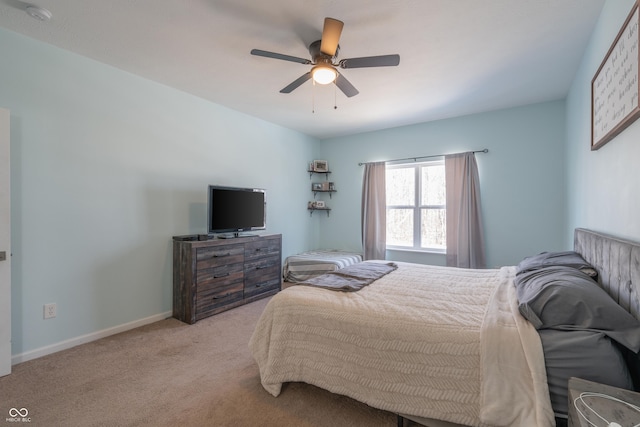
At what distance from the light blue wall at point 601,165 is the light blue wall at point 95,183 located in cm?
374

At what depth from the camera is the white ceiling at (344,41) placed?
192 cm

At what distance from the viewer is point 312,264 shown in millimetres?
4383

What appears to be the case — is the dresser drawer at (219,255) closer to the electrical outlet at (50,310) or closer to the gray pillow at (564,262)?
the electrical outlet at (50,310)

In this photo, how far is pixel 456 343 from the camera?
1378 mm

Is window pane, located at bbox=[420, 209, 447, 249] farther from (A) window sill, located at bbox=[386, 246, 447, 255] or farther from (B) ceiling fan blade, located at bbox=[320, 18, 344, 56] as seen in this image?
(B) ceiling fan blade, located at bbox=[320, 18, 344, 56]

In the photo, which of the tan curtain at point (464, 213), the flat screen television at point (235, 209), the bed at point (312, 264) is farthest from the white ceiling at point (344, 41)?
the bed at point (312, 264)

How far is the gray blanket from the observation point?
2095 mm

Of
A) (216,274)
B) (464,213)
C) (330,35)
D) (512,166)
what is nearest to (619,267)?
(330,35)

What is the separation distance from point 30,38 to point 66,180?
45.3 inches

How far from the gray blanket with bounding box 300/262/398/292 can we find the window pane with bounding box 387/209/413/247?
1.87 m

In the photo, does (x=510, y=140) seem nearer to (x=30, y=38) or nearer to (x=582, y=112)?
(x=582, y=112)

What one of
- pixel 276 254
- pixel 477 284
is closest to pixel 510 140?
pixel 477 284

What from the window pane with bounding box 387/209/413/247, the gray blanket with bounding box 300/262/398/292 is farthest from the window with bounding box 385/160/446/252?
the gray blanket with bounding box 300/262/398/292

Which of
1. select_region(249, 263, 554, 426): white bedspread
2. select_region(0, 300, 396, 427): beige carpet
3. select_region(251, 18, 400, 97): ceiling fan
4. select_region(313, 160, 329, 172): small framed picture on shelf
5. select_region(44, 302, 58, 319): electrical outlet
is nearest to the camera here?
select_region(249, 263, 554, 426): white bedspread
